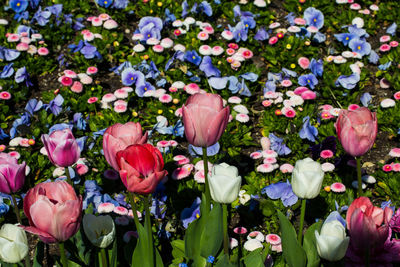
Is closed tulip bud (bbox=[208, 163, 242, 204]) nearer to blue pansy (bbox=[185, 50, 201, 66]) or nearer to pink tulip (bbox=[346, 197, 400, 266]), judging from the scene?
pink tulip (bbox=[346, 197, 400, 266])

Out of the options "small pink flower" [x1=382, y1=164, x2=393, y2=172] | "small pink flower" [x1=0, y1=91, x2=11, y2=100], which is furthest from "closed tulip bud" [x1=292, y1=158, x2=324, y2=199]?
"small pink flower" [x1=0, y1=91, x2=11, y2=100]

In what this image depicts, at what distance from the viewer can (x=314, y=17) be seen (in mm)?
3963

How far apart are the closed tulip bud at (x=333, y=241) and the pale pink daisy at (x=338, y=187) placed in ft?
3.56

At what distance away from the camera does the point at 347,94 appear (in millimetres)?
3377

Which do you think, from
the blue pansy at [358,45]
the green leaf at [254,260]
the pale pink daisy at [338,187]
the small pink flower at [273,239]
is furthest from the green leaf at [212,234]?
the blue pansy at [358,45]

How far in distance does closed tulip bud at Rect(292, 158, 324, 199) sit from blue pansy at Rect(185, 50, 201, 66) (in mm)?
1911

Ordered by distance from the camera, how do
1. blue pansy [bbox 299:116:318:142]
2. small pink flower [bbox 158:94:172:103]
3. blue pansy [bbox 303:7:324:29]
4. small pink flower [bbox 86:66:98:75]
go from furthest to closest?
blue pansy [bbox 303:7:324:29] → small pink flower [bbox 86:66:98:75] → small pink flower [bbox 158:94:172:103] → blue pansy [bbox 299:116:318:142]

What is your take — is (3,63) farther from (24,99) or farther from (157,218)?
(157,218)

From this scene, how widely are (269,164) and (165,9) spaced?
1766 millimetres

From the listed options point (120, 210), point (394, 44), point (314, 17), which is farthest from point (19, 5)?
point (394, 44)

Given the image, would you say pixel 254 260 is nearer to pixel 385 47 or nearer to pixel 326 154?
pixel 326 154

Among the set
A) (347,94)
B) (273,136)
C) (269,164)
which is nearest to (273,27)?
(347,94)

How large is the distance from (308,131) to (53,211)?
1837 millimetres

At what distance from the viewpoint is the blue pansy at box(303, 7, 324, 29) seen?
395cm
